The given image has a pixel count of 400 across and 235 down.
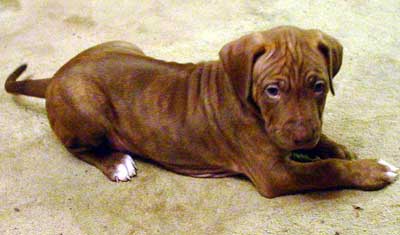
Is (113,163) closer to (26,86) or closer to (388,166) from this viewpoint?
(26,86)

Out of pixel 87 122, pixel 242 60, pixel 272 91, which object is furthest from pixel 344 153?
pixel 87 122

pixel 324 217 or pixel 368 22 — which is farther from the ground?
pixel 368 22

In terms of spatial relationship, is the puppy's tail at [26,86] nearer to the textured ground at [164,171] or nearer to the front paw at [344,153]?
the textured ground at [164,171]

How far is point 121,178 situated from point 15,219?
539mm

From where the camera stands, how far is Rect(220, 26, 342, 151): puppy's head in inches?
87.5

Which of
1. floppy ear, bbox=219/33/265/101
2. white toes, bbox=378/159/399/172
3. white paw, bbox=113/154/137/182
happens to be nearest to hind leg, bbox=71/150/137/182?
white paw, bbox=113/154/137/182

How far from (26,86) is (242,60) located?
4.78 ft

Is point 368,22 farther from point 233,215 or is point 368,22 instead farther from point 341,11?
point 233,215

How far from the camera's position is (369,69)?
3.39 meters

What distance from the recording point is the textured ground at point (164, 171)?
2.48 metres

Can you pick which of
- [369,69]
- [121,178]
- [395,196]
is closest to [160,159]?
[121,178]

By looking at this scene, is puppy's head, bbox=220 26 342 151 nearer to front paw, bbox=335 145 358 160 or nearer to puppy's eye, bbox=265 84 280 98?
puppy's eye, bbox=265 84 280 98

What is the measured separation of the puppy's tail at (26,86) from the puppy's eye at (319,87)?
154cm

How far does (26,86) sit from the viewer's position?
3.16 m
